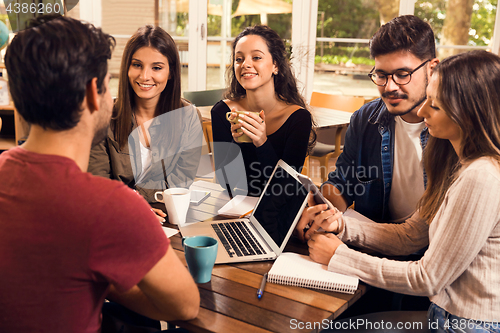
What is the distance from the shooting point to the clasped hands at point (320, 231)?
3.72 ft

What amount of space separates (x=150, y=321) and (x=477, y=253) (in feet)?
3.14

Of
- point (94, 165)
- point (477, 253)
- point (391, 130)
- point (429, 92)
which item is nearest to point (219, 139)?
point (94, 165)

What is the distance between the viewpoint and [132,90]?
1.97m

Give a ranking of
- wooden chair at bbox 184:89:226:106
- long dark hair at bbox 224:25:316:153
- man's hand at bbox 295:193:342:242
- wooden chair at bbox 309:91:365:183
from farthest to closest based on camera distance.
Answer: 1. wooden chair at bbox 184:89:226:106
2. wooden chair at bbox 309:91:365:183
3. long dark hair at bbox 224:25:316:153
4. man's hand at bbox 295:193:342:242

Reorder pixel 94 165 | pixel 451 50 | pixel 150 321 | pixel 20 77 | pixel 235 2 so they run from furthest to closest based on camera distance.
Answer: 1. pixel 235 2
2. pixel 451 50
3. pixel 94 165
4. pixel 150 321
5. pixel 20 77

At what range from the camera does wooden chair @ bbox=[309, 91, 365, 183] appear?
11.4 feet

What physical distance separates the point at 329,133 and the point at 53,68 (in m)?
4.09

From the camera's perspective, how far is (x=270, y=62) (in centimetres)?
199

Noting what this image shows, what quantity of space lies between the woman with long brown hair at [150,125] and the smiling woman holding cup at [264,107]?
16cm

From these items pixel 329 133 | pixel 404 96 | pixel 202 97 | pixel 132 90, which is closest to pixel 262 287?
pixel 404 96

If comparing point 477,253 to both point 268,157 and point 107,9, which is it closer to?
point 268,157

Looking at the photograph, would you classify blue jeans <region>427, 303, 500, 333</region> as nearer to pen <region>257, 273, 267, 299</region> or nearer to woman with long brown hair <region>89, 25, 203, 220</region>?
pen <region>257, 273, 267, 299</region>

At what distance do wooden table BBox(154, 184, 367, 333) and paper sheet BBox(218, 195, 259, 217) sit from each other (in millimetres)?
364

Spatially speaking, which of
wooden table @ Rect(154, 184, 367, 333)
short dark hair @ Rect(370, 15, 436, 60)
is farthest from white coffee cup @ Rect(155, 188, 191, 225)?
short dark hair @ Rect(370, 15, 436, 60)
